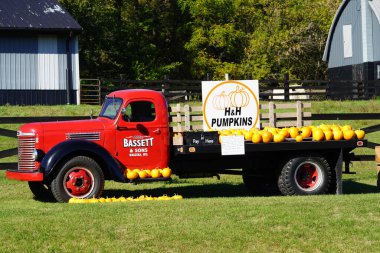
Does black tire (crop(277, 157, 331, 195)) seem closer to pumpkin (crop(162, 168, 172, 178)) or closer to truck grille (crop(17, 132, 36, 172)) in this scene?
pumpkin (crop(162, 168, 172, 178))

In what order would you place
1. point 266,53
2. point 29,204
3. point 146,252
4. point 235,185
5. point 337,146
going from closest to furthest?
point 146,252
point 29,204
point 337,146
point 235,185
point 266,53

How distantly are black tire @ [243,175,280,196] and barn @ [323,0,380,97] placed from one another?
2961 centimetres

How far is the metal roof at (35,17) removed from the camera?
120ft

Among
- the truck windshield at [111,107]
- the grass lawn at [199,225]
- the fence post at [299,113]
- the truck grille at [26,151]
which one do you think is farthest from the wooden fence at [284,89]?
the grass lawn at [199,225]

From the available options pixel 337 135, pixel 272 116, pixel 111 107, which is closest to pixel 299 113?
pixel 272 116

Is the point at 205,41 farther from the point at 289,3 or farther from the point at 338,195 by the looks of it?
the point at 338,195

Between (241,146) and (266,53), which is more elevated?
(266,53)

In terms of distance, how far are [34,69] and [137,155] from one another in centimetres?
2227

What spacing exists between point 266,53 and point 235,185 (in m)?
33.9

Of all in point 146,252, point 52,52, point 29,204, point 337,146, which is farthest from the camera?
point 52,52

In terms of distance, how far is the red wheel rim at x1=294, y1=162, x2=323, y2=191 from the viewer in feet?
52.0

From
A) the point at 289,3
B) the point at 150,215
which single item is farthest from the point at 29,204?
the point at 289,3

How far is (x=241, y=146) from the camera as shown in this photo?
604 inches

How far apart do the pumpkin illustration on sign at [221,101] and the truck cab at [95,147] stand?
5.32 ft
